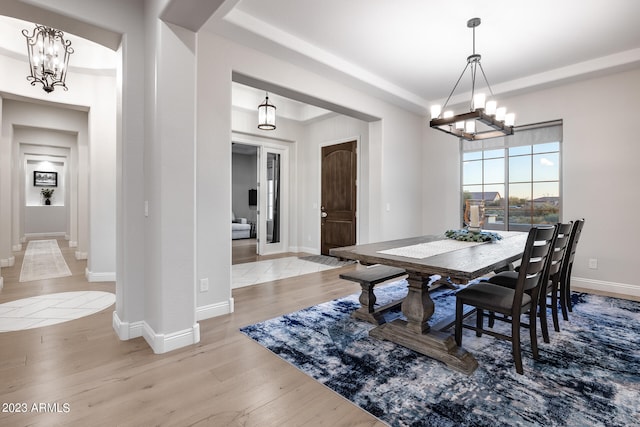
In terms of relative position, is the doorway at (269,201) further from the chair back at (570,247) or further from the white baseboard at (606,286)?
the white baseboard at (606,286)

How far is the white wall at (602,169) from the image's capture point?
380cm

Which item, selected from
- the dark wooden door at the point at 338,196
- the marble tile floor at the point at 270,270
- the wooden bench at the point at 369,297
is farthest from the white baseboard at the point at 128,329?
the dark wooden door at the point at 338,196

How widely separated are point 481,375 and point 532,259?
0.82 meters

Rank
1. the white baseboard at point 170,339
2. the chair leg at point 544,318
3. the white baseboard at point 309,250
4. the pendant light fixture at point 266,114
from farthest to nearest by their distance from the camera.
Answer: the white baseboard at point 309,250 → the pendant light fixture at point 266,114 → the chair leg at point 544,318 → the white baseboard at point 170,339

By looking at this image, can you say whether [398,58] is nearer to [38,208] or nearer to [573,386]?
[573,386]

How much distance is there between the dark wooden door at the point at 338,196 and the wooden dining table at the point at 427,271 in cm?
339

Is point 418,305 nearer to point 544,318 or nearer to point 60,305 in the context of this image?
point 544,318

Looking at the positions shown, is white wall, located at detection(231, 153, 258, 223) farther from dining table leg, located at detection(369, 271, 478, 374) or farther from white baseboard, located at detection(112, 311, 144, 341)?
dining table leg, located at detection(369, 271, 478, 374)

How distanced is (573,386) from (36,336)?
3.85 meters

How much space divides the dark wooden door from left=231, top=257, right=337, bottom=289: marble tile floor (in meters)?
0.91

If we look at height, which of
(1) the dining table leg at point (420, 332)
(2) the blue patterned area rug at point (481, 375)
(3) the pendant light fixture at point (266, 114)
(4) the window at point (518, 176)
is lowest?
(2) the blue patterned area rug at point (481, 375)

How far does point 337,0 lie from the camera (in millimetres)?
2760

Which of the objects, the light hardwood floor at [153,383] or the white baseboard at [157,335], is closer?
the light hardwood floor at [153,383]

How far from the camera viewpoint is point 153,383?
1.85 m
